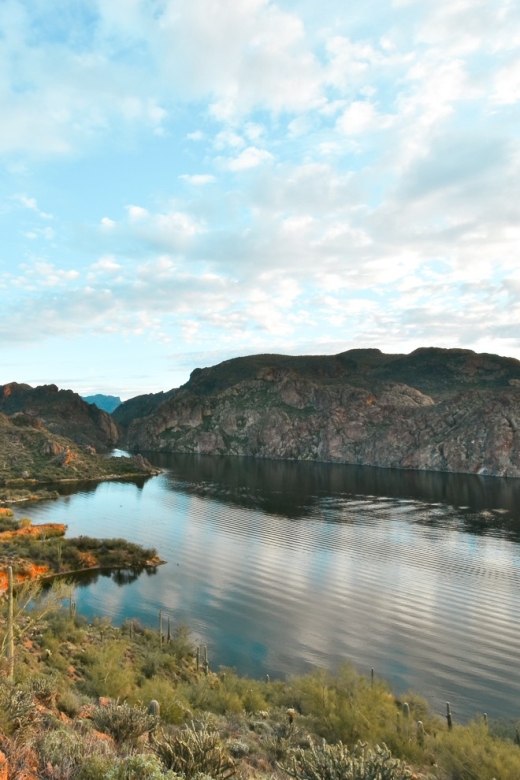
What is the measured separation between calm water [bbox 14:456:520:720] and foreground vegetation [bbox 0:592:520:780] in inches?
261

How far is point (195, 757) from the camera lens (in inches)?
411

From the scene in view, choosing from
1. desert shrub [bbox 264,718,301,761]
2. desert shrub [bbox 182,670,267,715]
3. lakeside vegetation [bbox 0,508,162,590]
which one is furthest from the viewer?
lakeside vegetation [bbox 0,508,162,590]

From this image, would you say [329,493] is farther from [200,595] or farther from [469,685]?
[469,685]

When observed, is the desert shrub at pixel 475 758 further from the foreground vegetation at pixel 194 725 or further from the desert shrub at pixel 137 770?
the desert shrub at pixel 137 770

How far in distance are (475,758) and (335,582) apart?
109 ft

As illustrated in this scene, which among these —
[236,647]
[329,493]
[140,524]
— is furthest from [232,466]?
[236,647]

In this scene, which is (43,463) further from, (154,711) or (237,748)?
(237,748)

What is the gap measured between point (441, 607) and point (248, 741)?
31.0 m

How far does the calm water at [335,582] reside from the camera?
30.4 meters

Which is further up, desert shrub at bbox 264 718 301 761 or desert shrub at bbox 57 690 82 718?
desert shrub at bbox 57 690 82 718

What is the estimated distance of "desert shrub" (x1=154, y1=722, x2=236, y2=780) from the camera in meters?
10.2

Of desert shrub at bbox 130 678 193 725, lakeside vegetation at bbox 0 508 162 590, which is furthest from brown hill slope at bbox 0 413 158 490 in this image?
desert shrub at bbox 130 678 193 725

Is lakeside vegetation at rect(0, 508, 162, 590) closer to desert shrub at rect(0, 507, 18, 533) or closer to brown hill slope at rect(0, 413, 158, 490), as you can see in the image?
desert shrub at rect(0, 507, 18, 533)

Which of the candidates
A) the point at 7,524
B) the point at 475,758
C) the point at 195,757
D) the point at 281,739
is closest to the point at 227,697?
the point at 281,739
